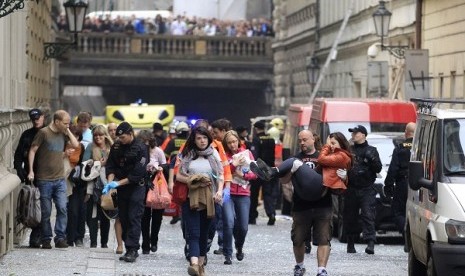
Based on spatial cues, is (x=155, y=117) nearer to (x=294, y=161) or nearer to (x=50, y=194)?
(x=50, y=194)

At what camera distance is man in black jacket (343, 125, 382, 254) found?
23266 millimetres

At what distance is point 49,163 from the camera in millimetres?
21625

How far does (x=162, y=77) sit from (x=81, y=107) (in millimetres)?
10852

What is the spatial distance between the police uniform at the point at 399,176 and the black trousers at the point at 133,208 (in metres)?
4.26

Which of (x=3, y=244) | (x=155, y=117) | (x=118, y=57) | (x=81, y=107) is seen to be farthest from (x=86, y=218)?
(x=81, y=107)

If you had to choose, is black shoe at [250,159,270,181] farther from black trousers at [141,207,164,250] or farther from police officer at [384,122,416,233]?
police officer at [384,122,416,233]

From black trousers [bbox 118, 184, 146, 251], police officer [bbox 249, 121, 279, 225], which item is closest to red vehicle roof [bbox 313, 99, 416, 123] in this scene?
police officer [bbox 249, 121, 279, 225]

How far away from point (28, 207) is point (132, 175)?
68.4 inches

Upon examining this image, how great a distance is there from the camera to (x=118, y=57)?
80438mm

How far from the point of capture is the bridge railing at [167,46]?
264 ft

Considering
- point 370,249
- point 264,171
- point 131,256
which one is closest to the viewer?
point 264,171

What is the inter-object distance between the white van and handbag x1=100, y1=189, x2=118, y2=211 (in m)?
4.45

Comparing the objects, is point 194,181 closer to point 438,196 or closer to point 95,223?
point 438,196

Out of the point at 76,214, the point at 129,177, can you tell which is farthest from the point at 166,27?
the point at 129,177
